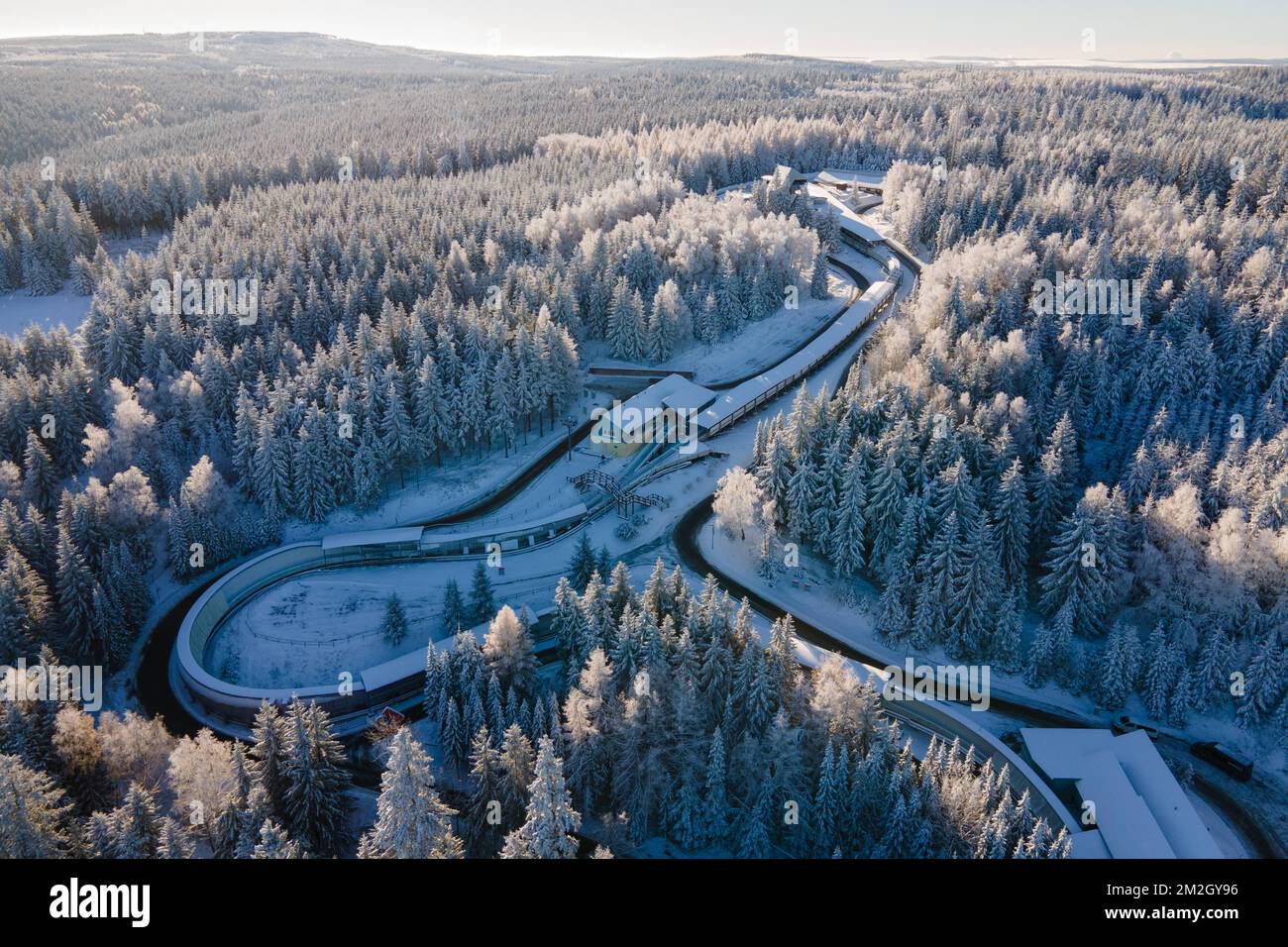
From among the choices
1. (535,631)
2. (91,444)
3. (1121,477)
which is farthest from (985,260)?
(91,444)

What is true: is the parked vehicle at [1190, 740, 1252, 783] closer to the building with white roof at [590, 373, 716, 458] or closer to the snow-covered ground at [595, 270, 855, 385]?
the building with white roof at [590, 373, 716, 458]

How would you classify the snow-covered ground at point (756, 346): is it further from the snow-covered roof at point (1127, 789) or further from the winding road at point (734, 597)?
the snow-covered roof at point (1127, 789)

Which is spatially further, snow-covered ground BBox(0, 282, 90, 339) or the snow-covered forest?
snow-covered ground BBox(0, 282, 90, 339)

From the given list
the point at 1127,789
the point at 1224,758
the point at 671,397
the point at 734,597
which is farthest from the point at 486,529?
the point at 1224,758

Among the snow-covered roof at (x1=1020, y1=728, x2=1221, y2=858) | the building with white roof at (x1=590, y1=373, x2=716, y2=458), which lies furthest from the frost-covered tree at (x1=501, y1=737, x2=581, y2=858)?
the building with white roof at (x1=590, y1=373, x2=716, y2=458)

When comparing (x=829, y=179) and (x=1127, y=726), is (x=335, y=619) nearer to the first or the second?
(x=1127, y=726)

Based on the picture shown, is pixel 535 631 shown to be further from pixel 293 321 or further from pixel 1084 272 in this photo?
pixel 1084 272
